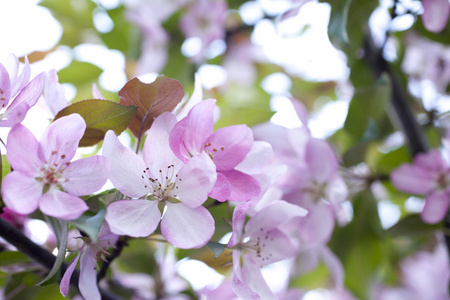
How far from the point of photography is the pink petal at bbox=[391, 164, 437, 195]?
80cm

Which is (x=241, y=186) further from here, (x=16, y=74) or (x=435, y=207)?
(x=435, y=207)

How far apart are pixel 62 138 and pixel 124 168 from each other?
0.21ft

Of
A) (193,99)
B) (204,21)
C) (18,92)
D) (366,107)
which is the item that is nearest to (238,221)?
(193,99)

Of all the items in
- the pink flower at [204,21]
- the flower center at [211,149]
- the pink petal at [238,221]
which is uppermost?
the flower center at [211,149]

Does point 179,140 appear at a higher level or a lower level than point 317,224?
higher

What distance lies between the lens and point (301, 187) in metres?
0.78

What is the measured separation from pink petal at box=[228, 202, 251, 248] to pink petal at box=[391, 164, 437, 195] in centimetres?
39

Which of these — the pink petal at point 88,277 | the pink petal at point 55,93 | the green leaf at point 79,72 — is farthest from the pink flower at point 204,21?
the pink petal at point 88,277

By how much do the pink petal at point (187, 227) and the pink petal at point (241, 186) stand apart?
4 cm

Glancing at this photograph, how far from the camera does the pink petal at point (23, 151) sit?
1.40 ft

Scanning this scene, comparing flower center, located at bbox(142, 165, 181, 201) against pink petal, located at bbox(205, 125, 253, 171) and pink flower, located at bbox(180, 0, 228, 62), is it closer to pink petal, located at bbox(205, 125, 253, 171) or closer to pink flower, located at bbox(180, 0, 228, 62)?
pink petal, located at bbox(205, 125, 253, 171)

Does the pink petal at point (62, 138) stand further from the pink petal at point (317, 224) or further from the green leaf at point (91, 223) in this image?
the pink petal at point (317, 224)

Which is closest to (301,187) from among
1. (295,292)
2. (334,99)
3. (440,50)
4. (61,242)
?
(295,292)

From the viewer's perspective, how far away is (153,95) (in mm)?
509
